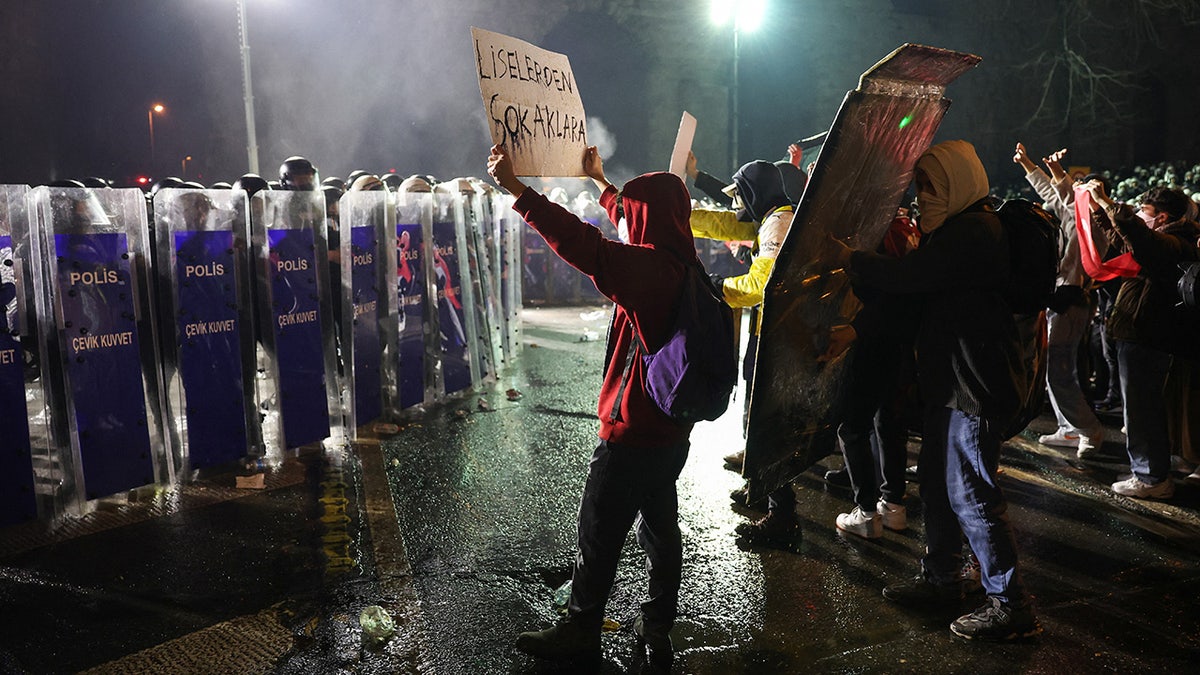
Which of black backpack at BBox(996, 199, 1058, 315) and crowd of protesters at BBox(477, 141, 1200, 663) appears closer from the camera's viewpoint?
crowd of protesters at BBox(477, 141, 1200, 663)

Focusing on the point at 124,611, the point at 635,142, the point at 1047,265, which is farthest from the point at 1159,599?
the point at 635,142

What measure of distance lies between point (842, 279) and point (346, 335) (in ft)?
14.2

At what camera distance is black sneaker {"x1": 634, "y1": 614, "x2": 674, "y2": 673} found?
3488 millimetres

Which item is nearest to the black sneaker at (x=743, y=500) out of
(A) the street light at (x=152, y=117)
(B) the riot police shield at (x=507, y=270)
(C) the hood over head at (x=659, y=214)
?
(C) the hood over head at (x=659, y=214)

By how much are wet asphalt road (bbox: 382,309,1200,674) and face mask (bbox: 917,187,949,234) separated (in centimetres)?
181

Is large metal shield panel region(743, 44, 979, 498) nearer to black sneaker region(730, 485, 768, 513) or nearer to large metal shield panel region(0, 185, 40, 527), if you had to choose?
black sneaker region(730, 485, 768, 513)

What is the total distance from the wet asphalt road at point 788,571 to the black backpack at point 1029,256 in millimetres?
1506

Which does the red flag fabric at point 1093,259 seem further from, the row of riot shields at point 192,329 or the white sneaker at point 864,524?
the row of riot shields at point 192,329

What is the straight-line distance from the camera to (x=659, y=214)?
3188 millimetres

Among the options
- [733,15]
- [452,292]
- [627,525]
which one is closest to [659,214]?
[627,525]

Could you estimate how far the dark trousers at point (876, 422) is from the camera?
4.43 metres

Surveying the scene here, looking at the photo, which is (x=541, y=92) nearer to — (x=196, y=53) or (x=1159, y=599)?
(x=1159, y=599)

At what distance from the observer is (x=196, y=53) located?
24.8 m

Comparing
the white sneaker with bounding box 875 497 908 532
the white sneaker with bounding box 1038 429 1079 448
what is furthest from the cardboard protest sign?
the white sneaker with bounding box 1038 429 1079 448
